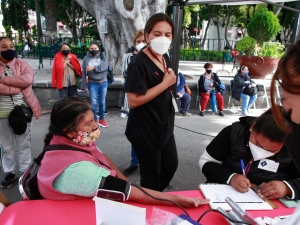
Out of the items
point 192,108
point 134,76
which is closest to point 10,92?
point 134,76

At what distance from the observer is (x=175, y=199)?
4.50ft

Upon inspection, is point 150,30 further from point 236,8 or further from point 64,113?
point 236,8

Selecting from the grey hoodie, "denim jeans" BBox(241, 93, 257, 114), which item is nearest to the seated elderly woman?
the grey hoodie

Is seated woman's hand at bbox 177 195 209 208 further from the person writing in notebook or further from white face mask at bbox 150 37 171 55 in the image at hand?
white face mask at bbox 150 37 171 55

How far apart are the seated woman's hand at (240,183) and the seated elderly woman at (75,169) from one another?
0.89ft

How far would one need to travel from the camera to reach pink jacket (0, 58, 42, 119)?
271cm

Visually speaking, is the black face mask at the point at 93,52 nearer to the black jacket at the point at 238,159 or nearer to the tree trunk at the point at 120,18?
the tree trunk at the point at 120,18

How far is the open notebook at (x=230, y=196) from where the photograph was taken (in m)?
1.36

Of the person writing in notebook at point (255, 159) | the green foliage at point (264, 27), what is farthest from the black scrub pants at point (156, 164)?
the green foliage at point (264, 27)

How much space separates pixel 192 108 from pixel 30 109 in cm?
422

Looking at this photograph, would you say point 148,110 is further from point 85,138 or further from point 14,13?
point 14,13

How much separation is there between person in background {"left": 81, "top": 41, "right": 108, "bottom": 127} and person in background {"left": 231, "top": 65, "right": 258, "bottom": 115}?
9.88 ft

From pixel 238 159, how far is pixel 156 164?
62cm

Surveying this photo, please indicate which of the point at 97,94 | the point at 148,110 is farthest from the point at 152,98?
the point at 97,94
